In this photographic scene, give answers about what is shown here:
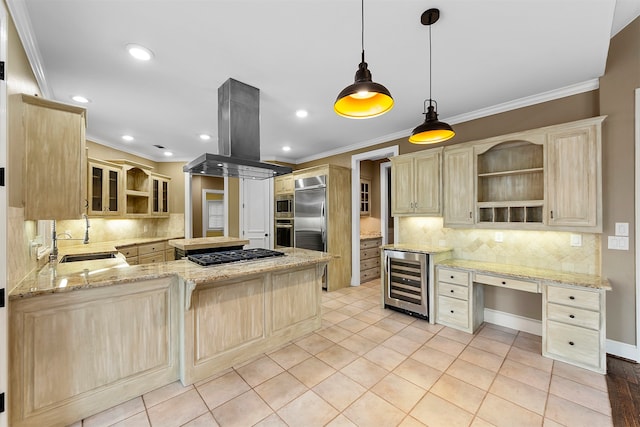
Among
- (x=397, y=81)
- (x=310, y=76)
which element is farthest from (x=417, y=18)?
(x=310, y=76)

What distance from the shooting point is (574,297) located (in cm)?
245

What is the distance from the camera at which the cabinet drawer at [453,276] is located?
315 centimetres

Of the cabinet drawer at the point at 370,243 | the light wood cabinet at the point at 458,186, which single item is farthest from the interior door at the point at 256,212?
the light wood cabinet at the point at 458,186

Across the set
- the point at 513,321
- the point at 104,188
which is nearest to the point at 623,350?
the point at 513,321

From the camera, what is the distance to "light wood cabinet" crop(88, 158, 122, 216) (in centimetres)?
408

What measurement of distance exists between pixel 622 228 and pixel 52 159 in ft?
16.1

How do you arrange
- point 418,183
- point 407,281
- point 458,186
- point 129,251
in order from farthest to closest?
point 129,251 → point 418,183 → point 407,281 → point 458,186

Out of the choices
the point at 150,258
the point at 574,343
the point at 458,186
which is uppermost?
the point at 458,186

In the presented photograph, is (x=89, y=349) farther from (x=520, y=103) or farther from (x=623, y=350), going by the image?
(x=520, y=103)

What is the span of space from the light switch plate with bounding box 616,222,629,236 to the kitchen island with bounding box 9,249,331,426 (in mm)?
2978

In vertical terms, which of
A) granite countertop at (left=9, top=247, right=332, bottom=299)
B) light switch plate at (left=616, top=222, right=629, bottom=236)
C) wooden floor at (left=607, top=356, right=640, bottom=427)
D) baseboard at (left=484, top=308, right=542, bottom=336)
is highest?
light switch plate at (left=616, top=222, right=629, bottom=236)

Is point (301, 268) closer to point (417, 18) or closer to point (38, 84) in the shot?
point (417, 18)

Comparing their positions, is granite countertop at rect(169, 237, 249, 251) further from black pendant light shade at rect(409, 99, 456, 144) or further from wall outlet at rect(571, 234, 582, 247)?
wall outlet at rect(571, 234, 582, 247)

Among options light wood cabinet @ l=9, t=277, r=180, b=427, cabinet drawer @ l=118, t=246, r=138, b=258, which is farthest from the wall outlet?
cabinet drawer @ l=118, t=246, r=138, b=258
